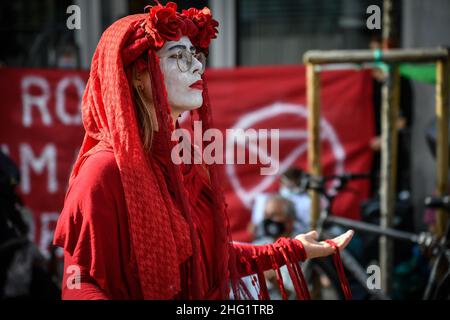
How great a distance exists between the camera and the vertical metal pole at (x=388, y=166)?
213 inches

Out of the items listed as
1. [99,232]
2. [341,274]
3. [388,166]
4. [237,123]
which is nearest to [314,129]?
[388,166]

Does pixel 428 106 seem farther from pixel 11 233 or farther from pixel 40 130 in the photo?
pixel 11 233

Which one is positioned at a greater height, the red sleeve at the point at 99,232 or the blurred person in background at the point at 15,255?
the red sleeve at the point at 99,232

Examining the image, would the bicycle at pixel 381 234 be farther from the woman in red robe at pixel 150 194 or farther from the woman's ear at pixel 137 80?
the woman's ear at pixel 137 80

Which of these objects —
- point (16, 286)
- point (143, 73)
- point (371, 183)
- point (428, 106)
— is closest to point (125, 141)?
point (143, 73)

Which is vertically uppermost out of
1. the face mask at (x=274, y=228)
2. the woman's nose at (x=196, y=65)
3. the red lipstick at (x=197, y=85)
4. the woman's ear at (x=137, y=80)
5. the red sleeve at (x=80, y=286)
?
the woman's nose at (x=196, y=65)

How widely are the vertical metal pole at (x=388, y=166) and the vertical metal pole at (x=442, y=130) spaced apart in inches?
10.5

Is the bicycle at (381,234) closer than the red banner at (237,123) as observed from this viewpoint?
Yes

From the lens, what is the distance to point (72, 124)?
6.91 metres

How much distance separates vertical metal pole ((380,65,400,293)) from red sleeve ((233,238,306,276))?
2.68 m

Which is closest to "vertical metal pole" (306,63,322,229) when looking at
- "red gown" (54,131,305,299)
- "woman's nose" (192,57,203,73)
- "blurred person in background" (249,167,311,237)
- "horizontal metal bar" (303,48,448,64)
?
"horizontal metal bar" (303,48,448,64)

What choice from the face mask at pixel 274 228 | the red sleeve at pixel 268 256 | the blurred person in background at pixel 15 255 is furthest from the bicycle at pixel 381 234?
the red sleeve at pixel 268 256

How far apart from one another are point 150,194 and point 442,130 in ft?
11.1

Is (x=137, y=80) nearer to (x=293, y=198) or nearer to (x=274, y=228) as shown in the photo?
(x=274, y=228)
